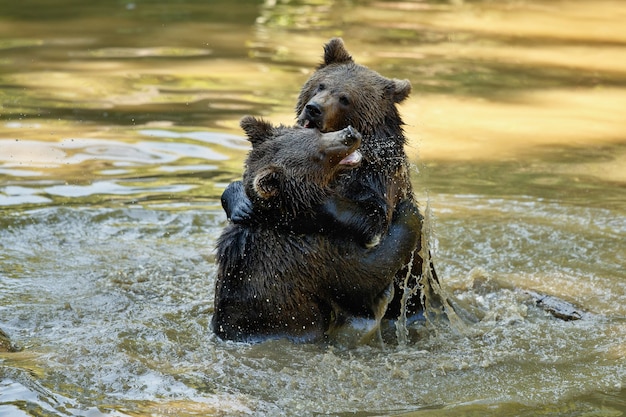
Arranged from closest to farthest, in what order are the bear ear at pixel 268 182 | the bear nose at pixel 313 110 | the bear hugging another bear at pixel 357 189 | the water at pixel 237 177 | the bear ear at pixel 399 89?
the water at pixel 237 177 < the bear ear at pixel 268 182 < the bear hugging another bear at pixel 357 189 < the bear nose at pixel 313 110 < the bear ear at pixel 399 89

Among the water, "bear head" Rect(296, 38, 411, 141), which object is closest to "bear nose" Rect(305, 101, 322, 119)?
"bear head" Rect(296, 38, 411, 141)

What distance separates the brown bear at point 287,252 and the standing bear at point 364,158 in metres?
0.12

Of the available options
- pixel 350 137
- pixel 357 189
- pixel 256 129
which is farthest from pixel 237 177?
pixel 350 137

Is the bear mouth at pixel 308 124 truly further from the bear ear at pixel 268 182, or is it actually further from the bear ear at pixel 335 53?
the bear ear at pixel 335 53

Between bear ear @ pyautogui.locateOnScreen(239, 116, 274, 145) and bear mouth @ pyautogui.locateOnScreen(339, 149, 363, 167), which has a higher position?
bear ear @ pyautogui.locateOnScreen(239, 116, 274, 145)

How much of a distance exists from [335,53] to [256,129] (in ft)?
5.03

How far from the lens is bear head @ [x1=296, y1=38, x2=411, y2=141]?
7.55 metres

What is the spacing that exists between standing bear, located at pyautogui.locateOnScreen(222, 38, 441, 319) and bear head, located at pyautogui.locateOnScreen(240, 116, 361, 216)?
15 centimetres

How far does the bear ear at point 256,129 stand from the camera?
22.9 feet

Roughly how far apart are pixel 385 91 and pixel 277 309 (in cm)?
201

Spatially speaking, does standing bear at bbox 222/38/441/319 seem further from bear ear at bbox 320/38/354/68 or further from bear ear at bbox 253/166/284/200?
bear ear at bbox 253/166/284/200

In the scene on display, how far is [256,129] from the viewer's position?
7.01 metres

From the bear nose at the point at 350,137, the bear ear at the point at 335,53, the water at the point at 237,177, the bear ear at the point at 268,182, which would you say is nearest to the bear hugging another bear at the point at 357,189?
the bear ear at the point at 335,53

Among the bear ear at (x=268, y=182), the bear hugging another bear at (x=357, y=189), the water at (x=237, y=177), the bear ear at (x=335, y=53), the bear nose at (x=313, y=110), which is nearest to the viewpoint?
the water at (x=237, y=177)
